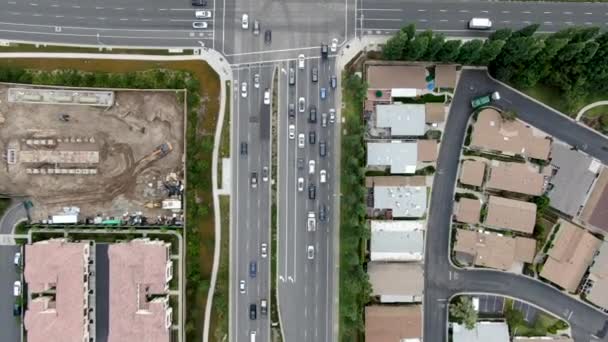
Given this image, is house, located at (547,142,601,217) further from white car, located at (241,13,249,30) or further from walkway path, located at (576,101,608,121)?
white car, located at (241,13,249,30)

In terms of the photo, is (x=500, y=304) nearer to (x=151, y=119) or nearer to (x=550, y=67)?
(x=550, y=67)

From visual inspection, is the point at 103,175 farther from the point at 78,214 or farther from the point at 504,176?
the point at 504,176

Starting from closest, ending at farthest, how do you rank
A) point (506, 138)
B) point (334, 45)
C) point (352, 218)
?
point (352, 218) < point (506, 138) < point (334, 45)

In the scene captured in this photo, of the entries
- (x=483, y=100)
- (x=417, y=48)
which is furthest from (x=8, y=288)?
(x=483, y=100)

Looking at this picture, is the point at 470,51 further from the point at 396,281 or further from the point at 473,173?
the point at 396,281

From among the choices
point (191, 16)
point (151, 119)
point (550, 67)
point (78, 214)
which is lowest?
A: point (78, 214)

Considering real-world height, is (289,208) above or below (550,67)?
below

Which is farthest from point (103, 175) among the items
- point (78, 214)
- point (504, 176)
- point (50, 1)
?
point (504, 176)
